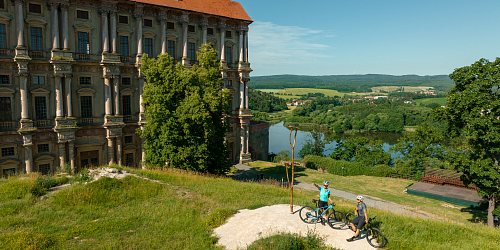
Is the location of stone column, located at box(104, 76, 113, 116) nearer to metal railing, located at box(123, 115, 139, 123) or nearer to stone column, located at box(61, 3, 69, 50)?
metal railing, located at box(123, 115, 139, 123)

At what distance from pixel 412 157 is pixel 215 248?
46.2 m

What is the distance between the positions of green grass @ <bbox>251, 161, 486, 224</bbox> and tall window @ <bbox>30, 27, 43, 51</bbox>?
96.6ft

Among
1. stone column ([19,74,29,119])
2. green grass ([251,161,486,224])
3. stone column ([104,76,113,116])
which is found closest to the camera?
green grass ([251,161,486,224])

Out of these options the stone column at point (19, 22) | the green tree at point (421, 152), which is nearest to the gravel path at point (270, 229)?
the stone column at point (19, 22)

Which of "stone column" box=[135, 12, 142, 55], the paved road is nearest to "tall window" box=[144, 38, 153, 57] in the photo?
"stone column" box=[135, 12, 142, 55]

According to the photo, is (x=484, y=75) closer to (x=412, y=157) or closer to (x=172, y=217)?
(x=172, y=217)

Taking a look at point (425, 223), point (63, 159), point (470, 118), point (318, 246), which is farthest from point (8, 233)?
point (470, 118)

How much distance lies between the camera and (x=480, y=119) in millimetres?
22094

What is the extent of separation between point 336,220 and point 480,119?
1565cm

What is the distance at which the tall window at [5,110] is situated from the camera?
98.4 ft

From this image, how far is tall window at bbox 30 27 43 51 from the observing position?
31.2 metres

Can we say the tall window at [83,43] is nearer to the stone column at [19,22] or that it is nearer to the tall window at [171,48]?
the stone column at [19,22]

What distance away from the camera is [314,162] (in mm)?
53906

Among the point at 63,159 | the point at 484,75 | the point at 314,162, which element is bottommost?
the point at 314,162
